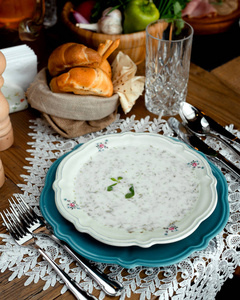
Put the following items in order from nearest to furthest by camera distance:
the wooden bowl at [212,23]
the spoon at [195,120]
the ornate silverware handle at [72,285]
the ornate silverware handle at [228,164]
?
the ornate silverware handle at [72,285] < the ornate silverware handle at [228,164] < the spoon at [195,120] < the wooden bowl at [212,23]

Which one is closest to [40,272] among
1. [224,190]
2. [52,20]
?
[224,190]

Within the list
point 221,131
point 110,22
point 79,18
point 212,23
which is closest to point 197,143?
point 221,131

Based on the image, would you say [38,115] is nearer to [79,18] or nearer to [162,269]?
[79,18]

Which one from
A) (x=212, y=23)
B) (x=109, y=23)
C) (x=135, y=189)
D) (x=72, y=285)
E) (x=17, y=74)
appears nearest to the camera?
(x=72, y=285)

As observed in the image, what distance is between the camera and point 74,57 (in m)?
0.80

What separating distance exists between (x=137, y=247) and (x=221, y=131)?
374 mm

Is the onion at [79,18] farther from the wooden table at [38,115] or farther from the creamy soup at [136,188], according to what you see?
the creamy soup at [136,188]

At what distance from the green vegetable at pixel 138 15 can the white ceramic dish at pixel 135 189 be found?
379mm

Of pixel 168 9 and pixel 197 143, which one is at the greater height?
pixel 168 9

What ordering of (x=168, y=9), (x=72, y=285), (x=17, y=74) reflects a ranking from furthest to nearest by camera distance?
(x=168, y=9) < (x=17, y=74) < (x=72, y=285)

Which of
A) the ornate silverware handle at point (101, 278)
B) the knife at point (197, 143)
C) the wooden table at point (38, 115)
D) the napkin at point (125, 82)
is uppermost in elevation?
the napkin at point (125, 82)

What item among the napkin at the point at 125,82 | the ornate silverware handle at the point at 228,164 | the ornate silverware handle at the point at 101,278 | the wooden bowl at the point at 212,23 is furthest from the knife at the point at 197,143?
the wooden bowl at the point at 212,23

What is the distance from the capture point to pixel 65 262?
580 mm

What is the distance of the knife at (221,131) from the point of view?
80 centimetres
